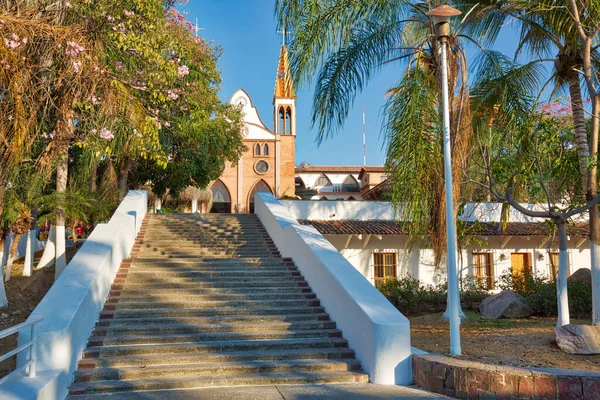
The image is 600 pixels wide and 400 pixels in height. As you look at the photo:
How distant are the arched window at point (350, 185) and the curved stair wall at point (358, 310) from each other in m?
40.4

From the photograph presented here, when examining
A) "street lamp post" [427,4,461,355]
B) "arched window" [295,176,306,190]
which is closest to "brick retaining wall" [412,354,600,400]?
"street lamp post" [427,4,461,355]

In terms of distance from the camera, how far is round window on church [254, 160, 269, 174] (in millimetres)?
43312

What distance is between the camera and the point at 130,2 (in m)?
8.97

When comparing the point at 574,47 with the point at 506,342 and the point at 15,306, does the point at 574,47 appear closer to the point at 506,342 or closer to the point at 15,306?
the point at 506,342

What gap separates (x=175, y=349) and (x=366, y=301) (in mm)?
2563

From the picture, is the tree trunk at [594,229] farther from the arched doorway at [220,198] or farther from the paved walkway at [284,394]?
the arched doorway at [220,198]

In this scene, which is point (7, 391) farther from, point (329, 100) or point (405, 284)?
point (405, 284)

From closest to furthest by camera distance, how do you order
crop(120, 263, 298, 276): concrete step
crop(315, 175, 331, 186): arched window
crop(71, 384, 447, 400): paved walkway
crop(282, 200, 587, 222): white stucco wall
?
1. crop(71, 384, 447, 400): paved walkway
2. crop(120, 263, 298, 276): concrete step
3. crop(282, 200, 587, 222): white stucco wall
4. crop(315, 175, 331, 186): arched window

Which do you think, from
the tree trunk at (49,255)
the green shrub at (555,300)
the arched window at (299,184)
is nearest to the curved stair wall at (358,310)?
the green shrub at (555,300)

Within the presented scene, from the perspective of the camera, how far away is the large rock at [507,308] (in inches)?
441

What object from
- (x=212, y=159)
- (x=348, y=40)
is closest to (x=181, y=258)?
(x=348, y=40)

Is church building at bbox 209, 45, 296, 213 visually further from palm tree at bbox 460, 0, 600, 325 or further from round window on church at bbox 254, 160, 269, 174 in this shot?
palm tree at bbox 460, 0, 600, 325

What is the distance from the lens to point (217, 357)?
652 centimetres

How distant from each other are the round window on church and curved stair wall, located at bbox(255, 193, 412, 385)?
33.1 metres
